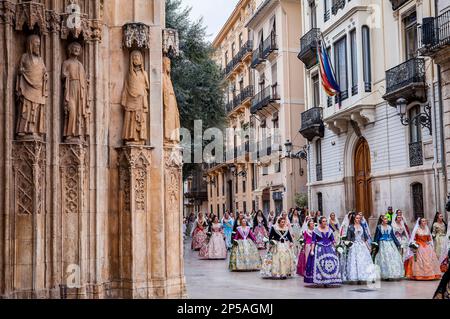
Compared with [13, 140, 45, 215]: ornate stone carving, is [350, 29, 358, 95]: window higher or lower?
higher

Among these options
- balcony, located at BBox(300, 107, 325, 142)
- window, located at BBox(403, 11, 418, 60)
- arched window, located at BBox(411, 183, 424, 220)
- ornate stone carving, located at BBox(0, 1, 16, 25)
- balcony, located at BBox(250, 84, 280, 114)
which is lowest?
arched window, located at BBox(411, 183, 424, 220)

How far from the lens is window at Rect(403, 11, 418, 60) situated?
2255cm

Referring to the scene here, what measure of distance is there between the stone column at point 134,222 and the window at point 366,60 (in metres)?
17.2

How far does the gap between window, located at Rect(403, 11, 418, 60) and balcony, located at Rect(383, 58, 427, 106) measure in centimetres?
62

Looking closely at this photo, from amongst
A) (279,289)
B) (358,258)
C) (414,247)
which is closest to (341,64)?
(414,247)

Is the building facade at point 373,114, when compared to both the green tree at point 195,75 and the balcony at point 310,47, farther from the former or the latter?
the green tree at point 195,75

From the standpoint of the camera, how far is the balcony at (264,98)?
38369 millimetres

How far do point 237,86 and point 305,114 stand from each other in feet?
63.1

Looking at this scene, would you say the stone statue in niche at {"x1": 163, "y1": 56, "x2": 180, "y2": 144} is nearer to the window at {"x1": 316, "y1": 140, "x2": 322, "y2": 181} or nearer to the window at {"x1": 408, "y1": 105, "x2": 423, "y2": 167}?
the window at {"x1": 408, "y1": 105, "x2": 423, "y2": 167}

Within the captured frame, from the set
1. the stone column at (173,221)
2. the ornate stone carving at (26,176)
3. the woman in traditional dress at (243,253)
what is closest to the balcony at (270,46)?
the woman in traditional dress at (243,253)

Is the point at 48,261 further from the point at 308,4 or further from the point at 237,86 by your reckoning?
the point at 237,86

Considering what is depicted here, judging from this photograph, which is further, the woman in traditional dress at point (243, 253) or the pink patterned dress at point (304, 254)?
the woman in traditional dress at point (243, 253)

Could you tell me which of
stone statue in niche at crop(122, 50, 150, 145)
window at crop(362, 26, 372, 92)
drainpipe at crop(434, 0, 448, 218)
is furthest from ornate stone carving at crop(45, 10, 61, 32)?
window at crop(362, 26, 372, 92)
